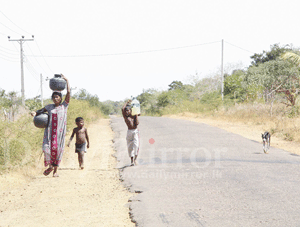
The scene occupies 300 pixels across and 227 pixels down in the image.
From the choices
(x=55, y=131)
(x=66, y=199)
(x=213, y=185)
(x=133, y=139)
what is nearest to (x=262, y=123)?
(x=133, y=139)

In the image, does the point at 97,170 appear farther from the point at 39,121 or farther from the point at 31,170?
the point at 39,121

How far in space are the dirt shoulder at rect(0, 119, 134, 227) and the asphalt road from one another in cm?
36

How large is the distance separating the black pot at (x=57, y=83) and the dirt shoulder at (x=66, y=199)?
3.14 meters

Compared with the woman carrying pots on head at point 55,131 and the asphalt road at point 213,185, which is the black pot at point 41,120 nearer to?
the woman carrying pots on head at point 55,131

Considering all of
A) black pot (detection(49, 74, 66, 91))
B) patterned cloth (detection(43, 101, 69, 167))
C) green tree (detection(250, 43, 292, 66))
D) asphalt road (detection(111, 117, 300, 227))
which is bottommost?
asphalt road (detection(111, 117, 300, 227))

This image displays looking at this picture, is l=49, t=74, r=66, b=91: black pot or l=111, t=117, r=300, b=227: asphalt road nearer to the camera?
l=49, t=74, r=66, b=91: black pot

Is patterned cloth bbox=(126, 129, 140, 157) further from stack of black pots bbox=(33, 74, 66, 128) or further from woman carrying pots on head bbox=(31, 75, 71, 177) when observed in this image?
stack of black pots bbox=(33, 74, 66, 128)

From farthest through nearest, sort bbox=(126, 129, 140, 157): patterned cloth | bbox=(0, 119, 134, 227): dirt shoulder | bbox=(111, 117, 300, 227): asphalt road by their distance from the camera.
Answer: bbox=(126, 129, 140, 157): patterned cloth
bbox=(0, 119, 134, 227): dirt shoulder
bbox=(111, 117, 300, 227): asphalt road

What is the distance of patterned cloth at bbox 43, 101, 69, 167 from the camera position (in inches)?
91.1

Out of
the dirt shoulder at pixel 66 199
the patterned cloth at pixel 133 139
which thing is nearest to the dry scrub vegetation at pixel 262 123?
the patterned cloth at pixel 133 139

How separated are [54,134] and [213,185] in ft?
16.6

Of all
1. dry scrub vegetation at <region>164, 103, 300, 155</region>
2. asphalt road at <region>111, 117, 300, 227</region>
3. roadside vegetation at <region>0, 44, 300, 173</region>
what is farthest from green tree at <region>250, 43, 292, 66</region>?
asphalt road at <region>111, 117, 300, 227</region>

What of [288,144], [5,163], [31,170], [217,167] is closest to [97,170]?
[31,170]

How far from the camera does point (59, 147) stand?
2.37 m
